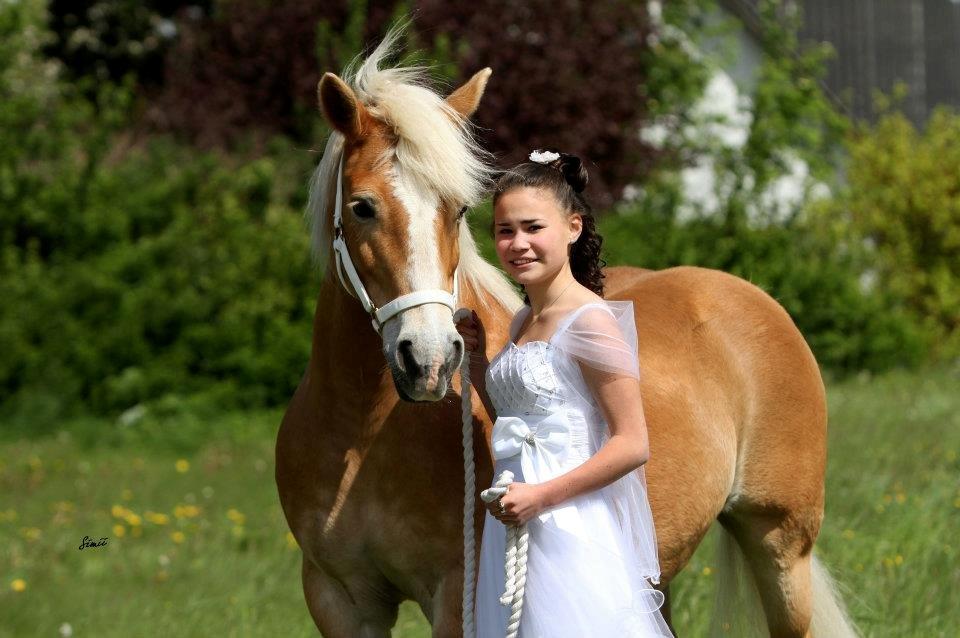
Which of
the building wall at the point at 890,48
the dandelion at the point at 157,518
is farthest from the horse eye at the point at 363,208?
the building wall at the point at 890,48

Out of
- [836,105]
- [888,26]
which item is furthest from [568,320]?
[888,26]

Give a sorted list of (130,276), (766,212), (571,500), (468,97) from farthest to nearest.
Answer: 1. (766,212)
2. (130,276)
3. (468,97)
4. (571,500)

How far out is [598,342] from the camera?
8.99ft

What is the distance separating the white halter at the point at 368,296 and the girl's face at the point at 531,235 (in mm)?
180

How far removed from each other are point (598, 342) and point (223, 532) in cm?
454

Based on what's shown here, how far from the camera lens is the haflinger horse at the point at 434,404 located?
298 centimetres

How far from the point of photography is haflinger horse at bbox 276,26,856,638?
298 centimetres

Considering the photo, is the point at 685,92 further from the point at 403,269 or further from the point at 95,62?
the point at 403,269

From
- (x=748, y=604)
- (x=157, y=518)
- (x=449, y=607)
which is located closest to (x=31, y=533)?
(x=157, y=518)

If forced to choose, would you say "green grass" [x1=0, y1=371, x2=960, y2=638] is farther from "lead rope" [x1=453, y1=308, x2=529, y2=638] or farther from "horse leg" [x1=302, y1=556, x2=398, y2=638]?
"lead rope" [x1=453, y1=308, x2=529, y2=638]

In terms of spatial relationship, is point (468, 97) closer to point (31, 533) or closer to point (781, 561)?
point (781, 561)

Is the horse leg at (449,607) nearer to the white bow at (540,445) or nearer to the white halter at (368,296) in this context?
the white bow at (540,445)

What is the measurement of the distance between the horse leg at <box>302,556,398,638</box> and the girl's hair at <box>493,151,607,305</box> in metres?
1.06

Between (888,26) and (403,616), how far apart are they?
992 inches
